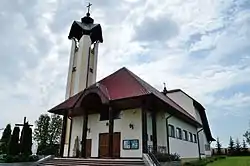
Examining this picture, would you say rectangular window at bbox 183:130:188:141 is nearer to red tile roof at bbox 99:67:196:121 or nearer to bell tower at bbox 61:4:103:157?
red tile roof at bbox 99:67:196:121

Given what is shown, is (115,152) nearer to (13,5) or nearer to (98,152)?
(98,152)

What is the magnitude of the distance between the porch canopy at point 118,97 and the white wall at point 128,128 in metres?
0.49

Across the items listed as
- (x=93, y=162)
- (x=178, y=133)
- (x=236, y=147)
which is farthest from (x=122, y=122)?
(x=236, y=147)

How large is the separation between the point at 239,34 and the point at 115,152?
31.8ft

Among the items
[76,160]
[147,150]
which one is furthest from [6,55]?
[147,150]

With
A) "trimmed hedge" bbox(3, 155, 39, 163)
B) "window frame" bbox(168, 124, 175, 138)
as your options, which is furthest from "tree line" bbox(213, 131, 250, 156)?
"trimmed hedge" bbox(3, 155, 39, 163)

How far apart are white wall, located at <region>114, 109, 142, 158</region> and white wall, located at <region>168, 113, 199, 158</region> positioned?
9.90 ft

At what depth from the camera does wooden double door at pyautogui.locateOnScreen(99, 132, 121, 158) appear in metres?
15.2

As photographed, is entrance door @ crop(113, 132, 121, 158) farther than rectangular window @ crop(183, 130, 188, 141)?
No

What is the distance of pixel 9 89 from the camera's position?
17.8 meters

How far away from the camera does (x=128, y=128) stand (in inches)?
603

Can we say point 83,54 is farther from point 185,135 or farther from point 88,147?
point 185,135

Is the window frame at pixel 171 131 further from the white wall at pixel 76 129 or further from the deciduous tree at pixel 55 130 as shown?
→ the deciduous tree at pixel 55 130

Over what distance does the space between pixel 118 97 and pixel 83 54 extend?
1066 centimetres
